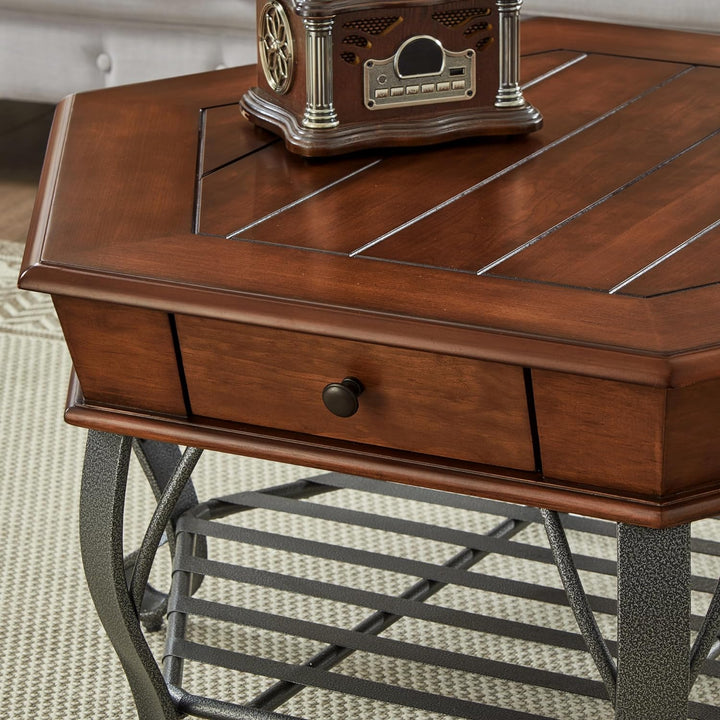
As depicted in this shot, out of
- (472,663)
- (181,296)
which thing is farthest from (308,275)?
(472,663)

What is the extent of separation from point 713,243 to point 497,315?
0.62 feet

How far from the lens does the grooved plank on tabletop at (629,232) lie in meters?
0.82

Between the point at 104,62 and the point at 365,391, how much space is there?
1.68 metres

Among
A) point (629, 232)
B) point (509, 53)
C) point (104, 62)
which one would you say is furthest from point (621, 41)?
point (104, 62)

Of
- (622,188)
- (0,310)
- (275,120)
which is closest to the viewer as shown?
(622,188)

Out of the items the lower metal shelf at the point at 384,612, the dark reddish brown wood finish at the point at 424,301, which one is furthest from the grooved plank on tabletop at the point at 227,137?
the lower metal shelf at the point at 384,612

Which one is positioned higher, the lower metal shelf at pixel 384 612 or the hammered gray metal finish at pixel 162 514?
the hammered gray metal finish at pixel 162 514

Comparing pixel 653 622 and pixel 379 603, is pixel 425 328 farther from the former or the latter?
pixel 379 603

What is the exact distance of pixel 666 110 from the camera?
1133 millimetres

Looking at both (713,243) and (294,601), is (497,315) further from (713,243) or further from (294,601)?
(294,601)

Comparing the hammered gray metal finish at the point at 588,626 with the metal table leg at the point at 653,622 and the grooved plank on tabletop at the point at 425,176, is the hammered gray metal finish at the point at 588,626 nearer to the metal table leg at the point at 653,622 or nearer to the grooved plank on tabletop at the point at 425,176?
the metal table leg at the point at 653,622

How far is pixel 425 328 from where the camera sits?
761mm

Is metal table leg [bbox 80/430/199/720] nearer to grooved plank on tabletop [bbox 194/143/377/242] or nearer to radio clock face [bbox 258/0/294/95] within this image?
grooved plank on tabletop [bbox 194/143/377/242]

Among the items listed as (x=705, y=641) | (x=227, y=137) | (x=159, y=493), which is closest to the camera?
(x=705, y=641)
